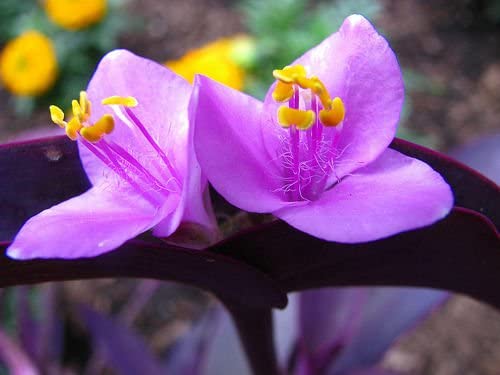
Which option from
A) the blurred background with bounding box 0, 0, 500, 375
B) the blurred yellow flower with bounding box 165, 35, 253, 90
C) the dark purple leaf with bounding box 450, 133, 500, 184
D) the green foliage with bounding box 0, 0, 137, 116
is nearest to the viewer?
the dark purple leaf with bounding box 450, 133, 500, 184

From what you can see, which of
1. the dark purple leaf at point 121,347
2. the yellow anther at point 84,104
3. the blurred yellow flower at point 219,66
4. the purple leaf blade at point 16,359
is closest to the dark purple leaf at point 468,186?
the yellow anther at point 84,104

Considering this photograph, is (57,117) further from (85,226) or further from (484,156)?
(484,156)

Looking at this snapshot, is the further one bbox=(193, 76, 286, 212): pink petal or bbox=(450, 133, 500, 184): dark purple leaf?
bbox=(450, 133, 500, 184): dark purple leaf

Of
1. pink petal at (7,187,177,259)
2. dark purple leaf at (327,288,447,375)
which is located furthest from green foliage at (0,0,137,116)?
pink petal at (7,187,177,259)

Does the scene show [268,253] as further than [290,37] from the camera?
No

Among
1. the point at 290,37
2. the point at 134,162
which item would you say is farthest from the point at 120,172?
the point at 290,37

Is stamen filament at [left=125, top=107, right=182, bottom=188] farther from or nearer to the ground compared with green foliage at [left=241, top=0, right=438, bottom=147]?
farther from the ground

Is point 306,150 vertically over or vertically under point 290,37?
over

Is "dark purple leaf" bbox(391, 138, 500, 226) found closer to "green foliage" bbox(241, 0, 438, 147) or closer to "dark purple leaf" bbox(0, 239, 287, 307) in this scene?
"dark purple leaf" bbox(0, 239, 287, 307)
